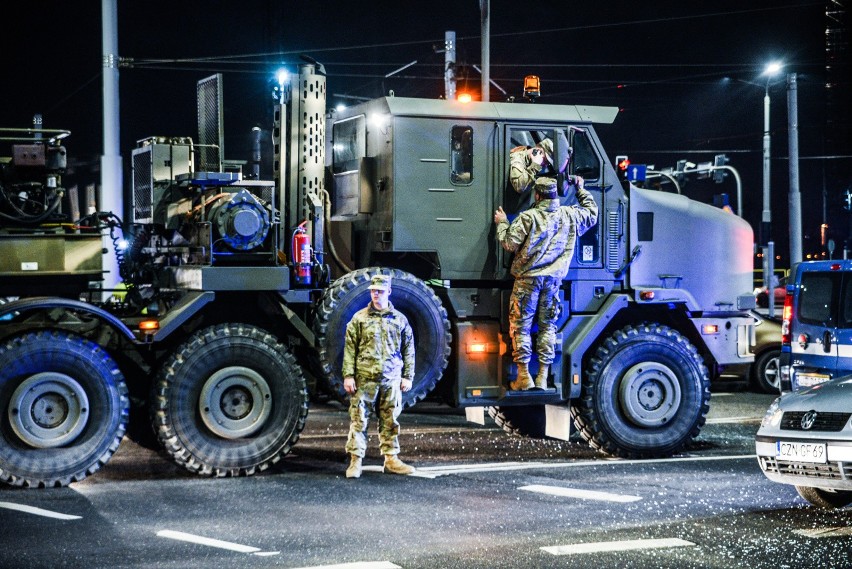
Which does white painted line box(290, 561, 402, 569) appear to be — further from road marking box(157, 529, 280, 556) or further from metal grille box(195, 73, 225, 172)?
metal grille box(195, 73, 225, 172)

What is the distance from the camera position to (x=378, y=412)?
36.4ft

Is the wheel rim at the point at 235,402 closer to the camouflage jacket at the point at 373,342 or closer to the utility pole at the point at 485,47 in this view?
the camouflage jacket at the point at 373,342

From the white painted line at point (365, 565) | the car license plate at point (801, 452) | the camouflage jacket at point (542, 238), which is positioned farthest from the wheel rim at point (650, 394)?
the white painted line at point (365, 565)

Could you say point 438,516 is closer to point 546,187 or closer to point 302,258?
point 302,258

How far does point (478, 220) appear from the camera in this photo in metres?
11.6

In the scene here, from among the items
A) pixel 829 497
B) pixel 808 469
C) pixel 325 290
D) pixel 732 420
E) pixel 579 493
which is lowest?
pixel 732 420

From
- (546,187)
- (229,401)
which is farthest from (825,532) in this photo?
(229,401)

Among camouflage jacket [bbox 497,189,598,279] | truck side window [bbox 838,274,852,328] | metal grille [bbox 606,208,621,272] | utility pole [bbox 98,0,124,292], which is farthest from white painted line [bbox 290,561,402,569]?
truck side window [bbox 838,274,852,328]

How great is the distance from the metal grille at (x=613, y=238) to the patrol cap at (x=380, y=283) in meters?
2.65

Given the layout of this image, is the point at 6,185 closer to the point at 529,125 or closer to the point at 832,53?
the point at 529,125

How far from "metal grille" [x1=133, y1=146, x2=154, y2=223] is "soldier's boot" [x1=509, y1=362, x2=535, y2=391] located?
416 centimetres

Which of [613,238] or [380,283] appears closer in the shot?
[380,283]

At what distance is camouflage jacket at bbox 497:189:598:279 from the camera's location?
11391mm

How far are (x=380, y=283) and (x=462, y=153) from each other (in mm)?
1771
